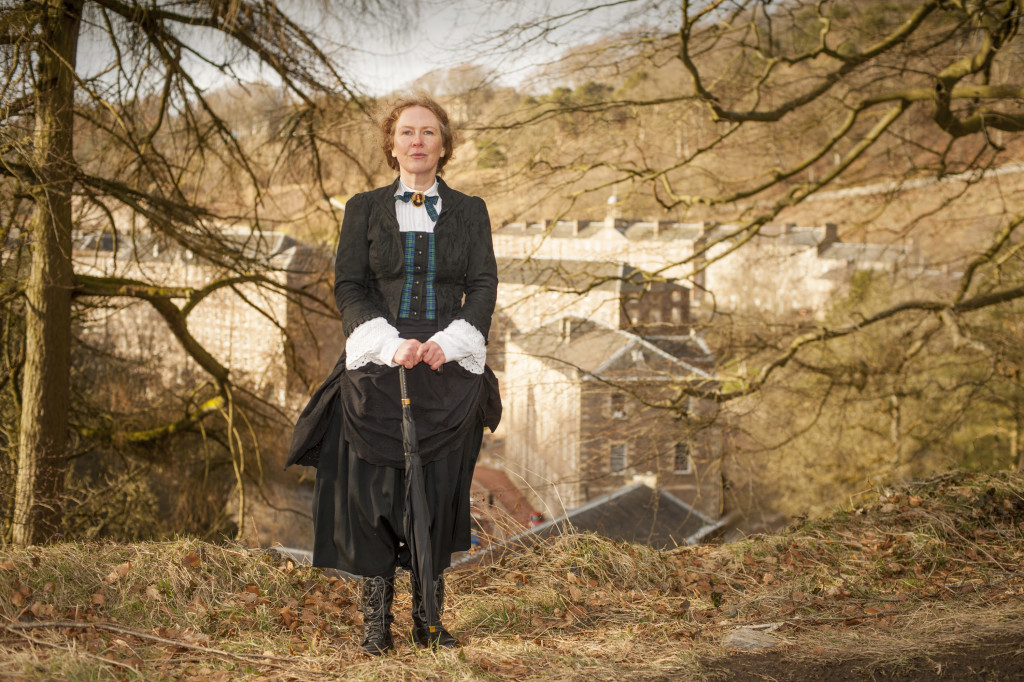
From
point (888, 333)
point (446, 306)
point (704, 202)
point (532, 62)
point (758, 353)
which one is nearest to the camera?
point (446, 306)

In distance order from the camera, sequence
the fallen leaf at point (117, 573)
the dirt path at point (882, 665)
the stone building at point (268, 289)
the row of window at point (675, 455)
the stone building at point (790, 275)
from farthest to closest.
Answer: the stone building at point (790, 275)
the row of window at point (675, 455)
the stone building at point (268, 289)
the fallen leaf at point (117, 573)
the dirt path at point (882, 665)

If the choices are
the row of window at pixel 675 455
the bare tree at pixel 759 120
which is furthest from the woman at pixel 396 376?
the row of window at pixel 675 455

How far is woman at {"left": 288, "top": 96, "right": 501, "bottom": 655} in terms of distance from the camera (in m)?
2.59

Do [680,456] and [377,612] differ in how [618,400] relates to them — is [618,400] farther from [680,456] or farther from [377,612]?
[377,612]

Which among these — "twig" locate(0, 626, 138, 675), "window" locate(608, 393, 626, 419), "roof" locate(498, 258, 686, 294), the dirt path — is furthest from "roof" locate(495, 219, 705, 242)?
"twig" locate(0, 626, 138, 675)

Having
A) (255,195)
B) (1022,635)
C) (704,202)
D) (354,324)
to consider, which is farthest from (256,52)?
(1022,635)

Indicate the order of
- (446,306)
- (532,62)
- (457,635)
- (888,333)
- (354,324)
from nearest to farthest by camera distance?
1. (354,324)
2. (446,306)
3. (457,635)
4. (532,62)
5. (888,333)

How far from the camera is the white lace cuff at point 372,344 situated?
98.7 inches

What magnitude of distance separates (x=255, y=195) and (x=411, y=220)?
16.7 ft

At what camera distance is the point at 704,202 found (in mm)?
7082

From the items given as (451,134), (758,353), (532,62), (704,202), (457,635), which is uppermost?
(532,62)

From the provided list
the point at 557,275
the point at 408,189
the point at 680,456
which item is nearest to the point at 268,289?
the point at 557,275

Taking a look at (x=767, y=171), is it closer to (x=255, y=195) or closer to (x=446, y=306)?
(x=255, y=195)

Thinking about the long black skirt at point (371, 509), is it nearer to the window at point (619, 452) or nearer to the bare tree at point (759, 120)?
the bare tree at point (759, 120)
